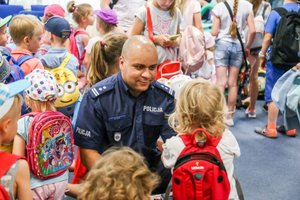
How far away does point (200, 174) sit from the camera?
84.6 inches

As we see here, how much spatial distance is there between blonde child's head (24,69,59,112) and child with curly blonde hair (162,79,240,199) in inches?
29.4

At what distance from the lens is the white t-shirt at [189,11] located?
13.1 ft

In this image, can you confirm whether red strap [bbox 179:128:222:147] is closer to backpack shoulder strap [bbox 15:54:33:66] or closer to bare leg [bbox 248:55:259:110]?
backpack shoulder strap [bbox 15:54:33:66]

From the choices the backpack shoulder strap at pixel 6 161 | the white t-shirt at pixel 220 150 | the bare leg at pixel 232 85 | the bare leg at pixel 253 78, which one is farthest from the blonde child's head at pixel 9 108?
the bare leg at pixel 253 78

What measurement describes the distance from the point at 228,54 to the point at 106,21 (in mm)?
1631

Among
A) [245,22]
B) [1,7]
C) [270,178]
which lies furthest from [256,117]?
[1,7]

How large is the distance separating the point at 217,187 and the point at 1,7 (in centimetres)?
572

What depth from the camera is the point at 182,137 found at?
2.28 meters

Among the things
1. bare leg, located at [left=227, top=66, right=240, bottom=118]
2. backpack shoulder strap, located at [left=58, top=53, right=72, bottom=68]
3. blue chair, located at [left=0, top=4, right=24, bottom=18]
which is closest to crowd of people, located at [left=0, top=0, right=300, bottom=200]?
backpack shoulder strap, located at [left=58, top=53, right=72, bottom=68]

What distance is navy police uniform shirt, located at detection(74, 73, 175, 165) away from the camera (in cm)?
246

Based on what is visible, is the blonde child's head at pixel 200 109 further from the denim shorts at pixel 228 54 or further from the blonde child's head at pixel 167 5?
the denim shorts at pixel 228 54

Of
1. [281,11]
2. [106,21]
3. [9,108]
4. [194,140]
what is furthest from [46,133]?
[281,11]

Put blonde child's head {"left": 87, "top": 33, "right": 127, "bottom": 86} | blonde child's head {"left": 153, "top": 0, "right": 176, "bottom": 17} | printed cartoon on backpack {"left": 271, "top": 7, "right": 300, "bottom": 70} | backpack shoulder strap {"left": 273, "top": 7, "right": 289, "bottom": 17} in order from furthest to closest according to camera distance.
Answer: backpack shoulder strap {"left": 273, "top": 7, "right": 289, "bottom": 17}, printed cartoon on backpack {"left": 271, "top": 7, "right": 300, "bottom": 70}, blonde child's head {"left": 153, "top": 0, "right": 176, "bottom": 17}, blonde child's head {"left": 87, "top": 33, "right": 127, "bottom": 86}

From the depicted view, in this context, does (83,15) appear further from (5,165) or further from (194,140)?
(5,165)
